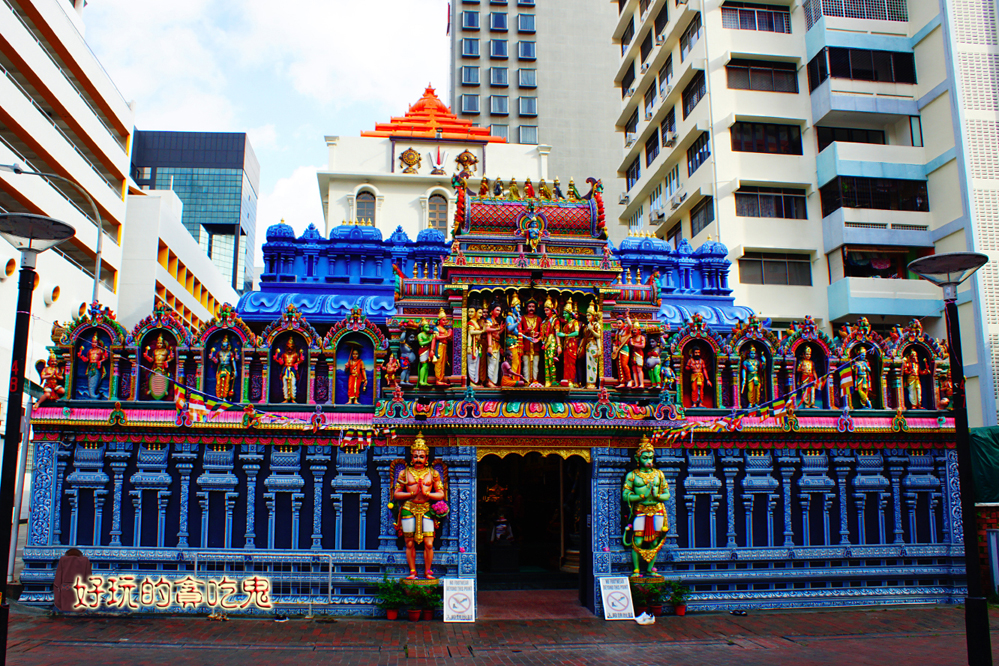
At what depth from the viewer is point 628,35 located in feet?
144

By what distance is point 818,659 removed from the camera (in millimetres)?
11688

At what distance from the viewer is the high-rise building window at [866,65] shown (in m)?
31.8

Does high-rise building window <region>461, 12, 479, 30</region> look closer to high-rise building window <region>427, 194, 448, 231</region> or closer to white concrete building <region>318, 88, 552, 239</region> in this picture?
white concrete building <region>318, 88, 552, 239</region>

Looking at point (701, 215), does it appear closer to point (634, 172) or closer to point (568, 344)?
point (634, 172)

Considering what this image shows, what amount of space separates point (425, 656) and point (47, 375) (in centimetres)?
951

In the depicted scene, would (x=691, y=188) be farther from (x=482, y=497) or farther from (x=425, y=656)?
(x=425, y=656)

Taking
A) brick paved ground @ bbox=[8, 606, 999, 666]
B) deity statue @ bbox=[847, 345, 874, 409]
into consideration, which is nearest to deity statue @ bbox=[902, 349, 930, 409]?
deity statue @ bbox=[847, 345, 874, 409]

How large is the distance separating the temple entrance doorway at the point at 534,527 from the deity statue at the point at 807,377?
520 centimetres

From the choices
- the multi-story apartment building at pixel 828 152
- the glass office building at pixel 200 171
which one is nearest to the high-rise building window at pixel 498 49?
the multi-story apartment building at pixel 828 152

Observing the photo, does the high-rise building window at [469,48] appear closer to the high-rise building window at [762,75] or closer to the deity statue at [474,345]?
the high-rise building window at [762,75]

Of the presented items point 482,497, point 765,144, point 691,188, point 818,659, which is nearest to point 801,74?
point 765,144

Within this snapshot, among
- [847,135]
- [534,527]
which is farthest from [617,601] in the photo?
[847,135]

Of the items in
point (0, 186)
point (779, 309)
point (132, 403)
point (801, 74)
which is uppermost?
point (801, 74)

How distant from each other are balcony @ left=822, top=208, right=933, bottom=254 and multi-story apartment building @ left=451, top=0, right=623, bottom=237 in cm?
2890
